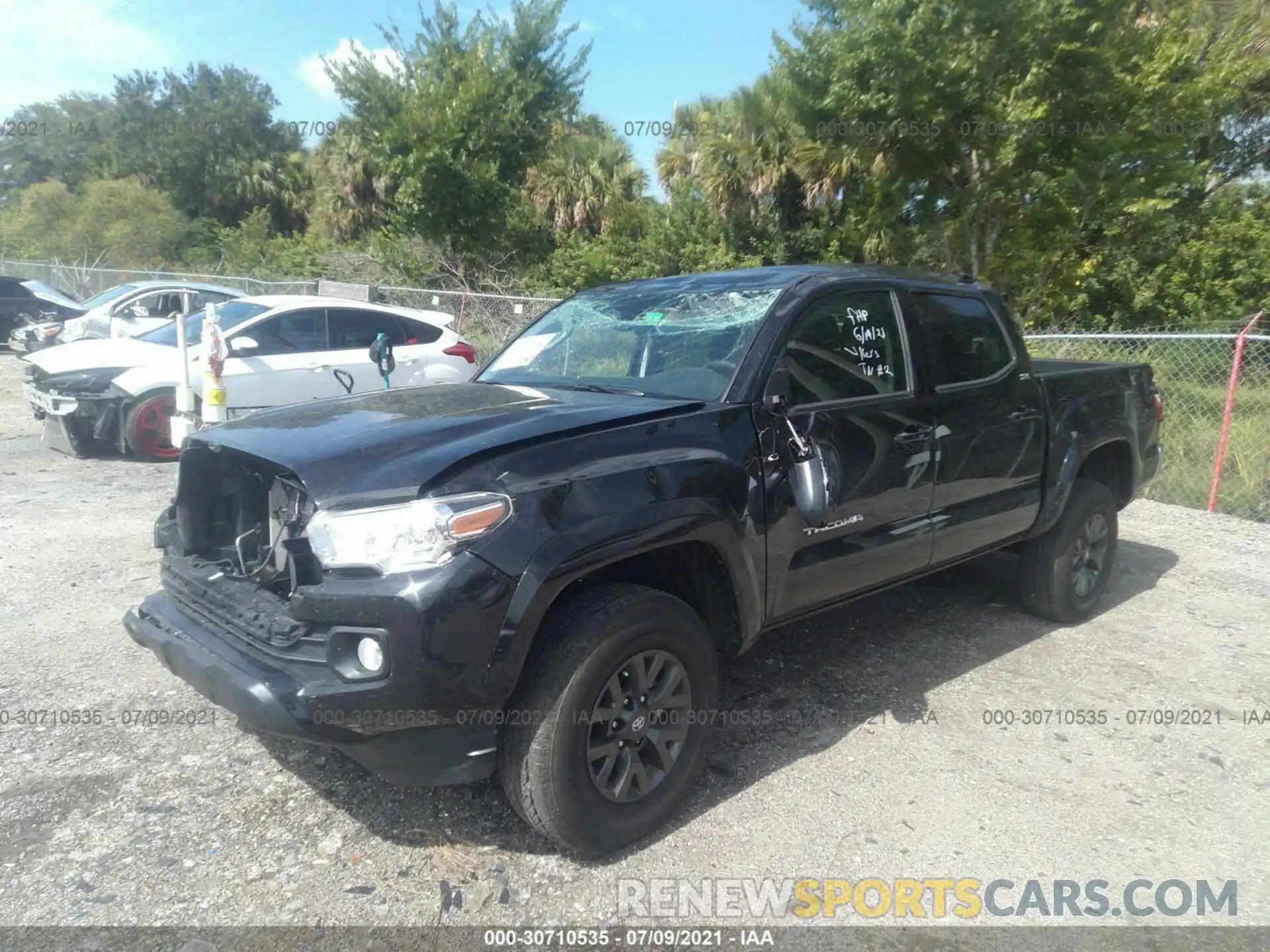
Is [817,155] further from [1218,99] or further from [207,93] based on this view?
[207,93]

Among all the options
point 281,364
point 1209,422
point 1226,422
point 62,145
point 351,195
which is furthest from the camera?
point 62,145

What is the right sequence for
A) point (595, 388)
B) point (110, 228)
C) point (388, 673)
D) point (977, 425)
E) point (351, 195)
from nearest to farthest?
point (388, 673) < point (595, 388) < point (977, 425) < point (351, 195) < point (110, 228)

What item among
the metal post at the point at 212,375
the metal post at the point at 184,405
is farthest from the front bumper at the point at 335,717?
the metal post at the point at 184,405

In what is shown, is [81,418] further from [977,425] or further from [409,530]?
[977,425]

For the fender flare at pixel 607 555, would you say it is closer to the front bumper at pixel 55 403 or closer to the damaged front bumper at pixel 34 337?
the front bumper at pixel 55 403

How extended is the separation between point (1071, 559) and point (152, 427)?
8052 millimetres

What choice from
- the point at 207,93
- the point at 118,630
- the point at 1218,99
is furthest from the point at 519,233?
the point at 207,93

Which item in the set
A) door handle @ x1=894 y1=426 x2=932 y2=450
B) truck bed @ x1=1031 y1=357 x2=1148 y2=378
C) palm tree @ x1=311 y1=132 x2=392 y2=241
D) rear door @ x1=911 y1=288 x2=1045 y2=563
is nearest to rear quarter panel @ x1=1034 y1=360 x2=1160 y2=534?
truck bed @ x1=1031 y1=357 x2=1148 y2=378

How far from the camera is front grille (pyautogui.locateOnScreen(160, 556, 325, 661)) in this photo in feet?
9.24

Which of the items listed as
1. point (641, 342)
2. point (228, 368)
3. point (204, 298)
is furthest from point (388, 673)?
point (204, 298)

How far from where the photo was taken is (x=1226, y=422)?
25.8ft

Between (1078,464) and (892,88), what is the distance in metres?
9.28

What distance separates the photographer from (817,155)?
17188mm

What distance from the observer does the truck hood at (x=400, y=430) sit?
111 inches
